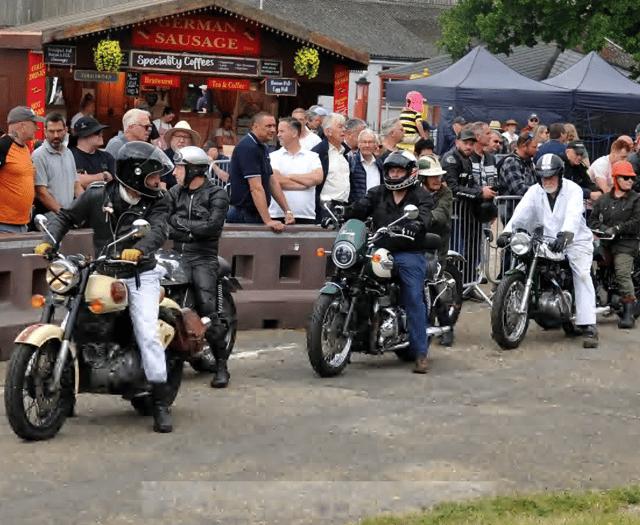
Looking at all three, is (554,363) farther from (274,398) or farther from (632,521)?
(632,521)

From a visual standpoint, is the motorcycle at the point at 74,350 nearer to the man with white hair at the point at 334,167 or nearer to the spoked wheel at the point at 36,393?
the spoked wheel at the point at 36,393

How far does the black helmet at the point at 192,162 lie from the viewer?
11.0 meters

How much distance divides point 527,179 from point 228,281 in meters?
6.63

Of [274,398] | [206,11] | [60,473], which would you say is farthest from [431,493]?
[206,11]

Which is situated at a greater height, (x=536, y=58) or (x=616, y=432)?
(x=536, y=58)

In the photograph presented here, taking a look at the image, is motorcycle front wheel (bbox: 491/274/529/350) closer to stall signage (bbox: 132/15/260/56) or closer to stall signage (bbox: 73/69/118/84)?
stall signage (bbox: 73/69/118/84)

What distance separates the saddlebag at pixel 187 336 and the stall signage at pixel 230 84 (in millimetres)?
17807

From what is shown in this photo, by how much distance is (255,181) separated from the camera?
13633 mm

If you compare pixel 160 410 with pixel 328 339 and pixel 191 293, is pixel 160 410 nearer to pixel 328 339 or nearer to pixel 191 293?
pixel 191 293

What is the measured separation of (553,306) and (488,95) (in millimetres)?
17372

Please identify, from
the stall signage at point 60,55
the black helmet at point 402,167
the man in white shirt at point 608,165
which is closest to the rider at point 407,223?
the black helmet at point 402,167

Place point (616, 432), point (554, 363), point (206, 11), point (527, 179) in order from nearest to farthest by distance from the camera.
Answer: point (616, 432) < point (554, 363) < point (527, 179) < point (206, 11)

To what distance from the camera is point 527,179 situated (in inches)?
674

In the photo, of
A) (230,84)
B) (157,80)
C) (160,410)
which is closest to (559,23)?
(230,84)
